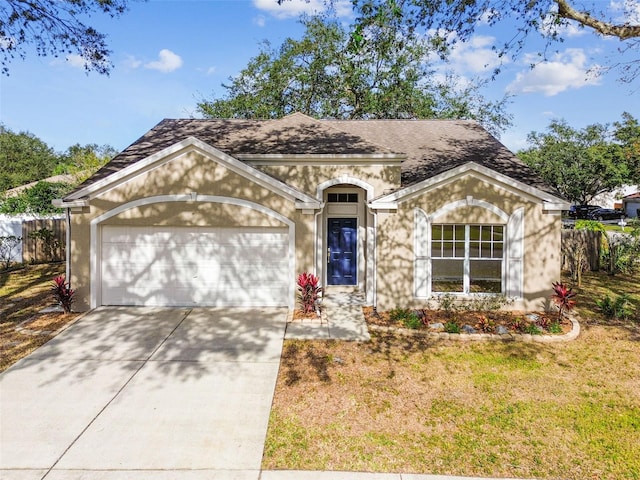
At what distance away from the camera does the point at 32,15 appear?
426 inches

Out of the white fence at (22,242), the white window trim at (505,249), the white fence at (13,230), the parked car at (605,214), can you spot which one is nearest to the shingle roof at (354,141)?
the white window trim at (505,249)

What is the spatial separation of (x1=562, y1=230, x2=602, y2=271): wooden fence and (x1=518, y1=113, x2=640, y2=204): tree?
23.0 m

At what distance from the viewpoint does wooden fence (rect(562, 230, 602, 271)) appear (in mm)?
16594

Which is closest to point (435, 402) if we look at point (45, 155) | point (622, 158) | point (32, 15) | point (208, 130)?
point (208, 130)

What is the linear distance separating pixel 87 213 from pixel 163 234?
1.99m

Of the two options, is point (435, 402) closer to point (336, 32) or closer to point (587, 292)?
point (587, 292)

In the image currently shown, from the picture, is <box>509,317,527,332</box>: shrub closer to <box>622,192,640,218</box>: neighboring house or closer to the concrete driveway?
the concrete driveway

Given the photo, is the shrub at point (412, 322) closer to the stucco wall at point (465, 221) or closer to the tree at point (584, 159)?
the stucco wall at point (465, 221)

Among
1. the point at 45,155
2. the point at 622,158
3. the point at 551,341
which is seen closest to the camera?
the point at 551,341

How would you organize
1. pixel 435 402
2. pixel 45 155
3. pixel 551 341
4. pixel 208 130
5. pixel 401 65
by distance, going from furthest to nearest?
1. pixel 45 155
2. pixel 401 65
3. pixel 208 130
4. pixel 551 341
5. pixel 435 402

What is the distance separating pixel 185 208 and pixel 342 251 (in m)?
5.20

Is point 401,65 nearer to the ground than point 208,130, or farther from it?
farther from it

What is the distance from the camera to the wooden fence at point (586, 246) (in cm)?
1659

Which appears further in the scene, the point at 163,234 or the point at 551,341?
the point at 163,234
